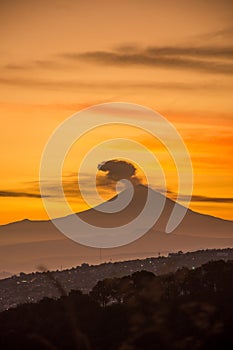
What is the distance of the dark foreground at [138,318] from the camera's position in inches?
414

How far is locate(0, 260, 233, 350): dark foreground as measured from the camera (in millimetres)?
10516

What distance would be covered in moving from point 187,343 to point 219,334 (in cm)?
95

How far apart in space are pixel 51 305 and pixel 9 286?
70.1 m

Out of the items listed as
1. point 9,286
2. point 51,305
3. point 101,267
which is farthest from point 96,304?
point 101,267

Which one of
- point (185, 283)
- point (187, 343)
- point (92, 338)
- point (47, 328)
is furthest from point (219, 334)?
point (185, 283)

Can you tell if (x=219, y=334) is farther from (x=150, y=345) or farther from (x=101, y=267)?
(x=101, y=267)

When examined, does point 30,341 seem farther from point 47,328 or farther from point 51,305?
point 51,305

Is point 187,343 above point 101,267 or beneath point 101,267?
beneath

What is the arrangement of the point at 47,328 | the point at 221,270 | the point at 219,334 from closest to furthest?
the point at 219,334 → the point at 47,328 → the point at 221,270

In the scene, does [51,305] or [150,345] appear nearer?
[150,345]

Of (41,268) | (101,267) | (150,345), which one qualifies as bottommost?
(150,345)

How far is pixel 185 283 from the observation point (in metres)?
34.4

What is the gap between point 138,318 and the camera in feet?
33.5

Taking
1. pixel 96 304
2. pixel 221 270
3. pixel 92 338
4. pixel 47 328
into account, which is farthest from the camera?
pixel 221 270
